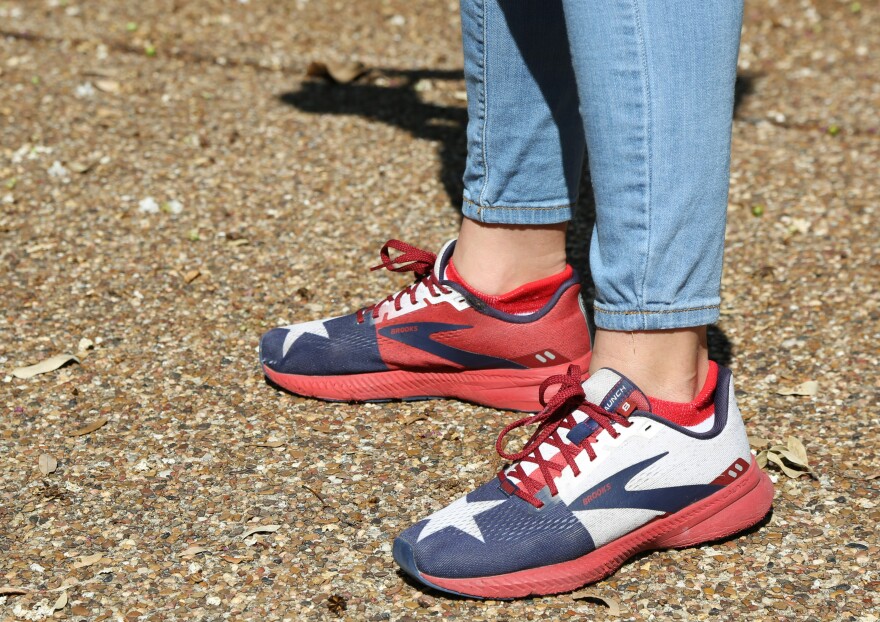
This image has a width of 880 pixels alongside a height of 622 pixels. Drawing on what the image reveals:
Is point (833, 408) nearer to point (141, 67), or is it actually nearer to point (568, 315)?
point (568, 315)

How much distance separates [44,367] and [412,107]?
2.18 m

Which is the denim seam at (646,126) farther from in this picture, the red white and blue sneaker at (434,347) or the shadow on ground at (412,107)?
the shadow on ground at (412,107)

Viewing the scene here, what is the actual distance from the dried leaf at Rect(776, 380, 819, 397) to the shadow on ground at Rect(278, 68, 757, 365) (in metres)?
1.11

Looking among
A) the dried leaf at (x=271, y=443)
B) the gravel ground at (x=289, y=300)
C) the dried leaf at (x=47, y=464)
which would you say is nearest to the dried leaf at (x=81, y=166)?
the gravel ground at (x=289, y=300)

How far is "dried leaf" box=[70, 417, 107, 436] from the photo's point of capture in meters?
2.49

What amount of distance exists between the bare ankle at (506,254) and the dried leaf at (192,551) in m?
0.87

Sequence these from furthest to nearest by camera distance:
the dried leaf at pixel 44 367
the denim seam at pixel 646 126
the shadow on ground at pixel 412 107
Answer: the shadow on ground at pixel 412 107
the dried leaf at pixel 44 367
the denim seam at pixel 646 126

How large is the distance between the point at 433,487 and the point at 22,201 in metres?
2.18

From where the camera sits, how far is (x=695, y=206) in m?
1.81

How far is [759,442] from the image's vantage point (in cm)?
243

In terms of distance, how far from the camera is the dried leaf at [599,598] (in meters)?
1.92

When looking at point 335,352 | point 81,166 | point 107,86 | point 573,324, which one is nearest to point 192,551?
point 335,352

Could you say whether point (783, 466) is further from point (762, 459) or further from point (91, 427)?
point (91, 427)

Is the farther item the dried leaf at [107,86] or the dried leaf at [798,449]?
the dried leaf at [107,86]
